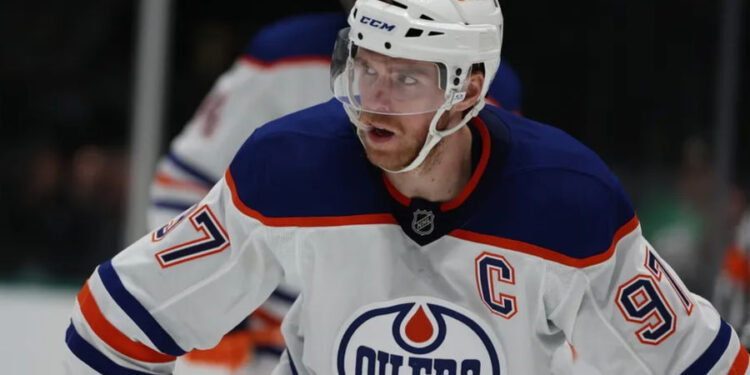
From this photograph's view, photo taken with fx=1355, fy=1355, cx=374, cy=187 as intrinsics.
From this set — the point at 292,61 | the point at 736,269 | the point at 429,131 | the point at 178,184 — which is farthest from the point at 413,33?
the point at 736,269

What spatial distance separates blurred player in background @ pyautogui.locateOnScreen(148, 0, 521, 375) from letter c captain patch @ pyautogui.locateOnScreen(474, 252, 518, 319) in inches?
37.5

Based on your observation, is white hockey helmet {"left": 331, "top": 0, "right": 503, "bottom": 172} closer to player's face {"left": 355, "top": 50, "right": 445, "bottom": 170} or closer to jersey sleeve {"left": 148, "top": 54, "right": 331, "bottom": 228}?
player's face {"left": 355, "top": 50, "right": 445, "bottom": 170}

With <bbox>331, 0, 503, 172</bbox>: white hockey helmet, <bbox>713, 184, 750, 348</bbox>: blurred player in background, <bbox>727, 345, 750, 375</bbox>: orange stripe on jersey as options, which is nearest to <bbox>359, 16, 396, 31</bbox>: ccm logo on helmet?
<bbox>331, 0, 503, 172</bbox>: white hockey helmet

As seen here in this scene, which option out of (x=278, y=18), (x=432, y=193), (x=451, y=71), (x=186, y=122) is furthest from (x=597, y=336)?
(x=186, y=122)

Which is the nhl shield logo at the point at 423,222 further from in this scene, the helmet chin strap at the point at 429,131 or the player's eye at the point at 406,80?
the player's eye at the point at 406,80

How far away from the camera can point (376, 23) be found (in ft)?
5.73

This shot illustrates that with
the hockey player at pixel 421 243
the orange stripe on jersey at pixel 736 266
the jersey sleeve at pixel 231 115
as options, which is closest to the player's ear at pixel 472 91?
the hockey player at pixel 421 243

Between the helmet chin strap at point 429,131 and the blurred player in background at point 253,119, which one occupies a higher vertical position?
the helmet chin strap at point 429,131

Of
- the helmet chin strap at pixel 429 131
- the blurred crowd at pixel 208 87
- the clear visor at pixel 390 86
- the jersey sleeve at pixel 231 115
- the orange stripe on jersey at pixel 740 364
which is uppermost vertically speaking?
the clear visor at pixel 390 86

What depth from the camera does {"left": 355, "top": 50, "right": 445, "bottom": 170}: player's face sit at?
173 cm

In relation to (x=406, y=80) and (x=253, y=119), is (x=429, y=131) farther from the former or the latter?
(x=253, y=119)

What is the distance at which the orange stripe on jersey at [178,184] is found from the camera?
9.79 ft

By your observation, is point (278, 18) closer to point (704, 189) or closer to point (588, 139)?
point (588, 139)

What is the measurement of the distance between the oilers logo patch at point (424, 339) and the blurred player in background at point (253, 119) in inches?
38.0
